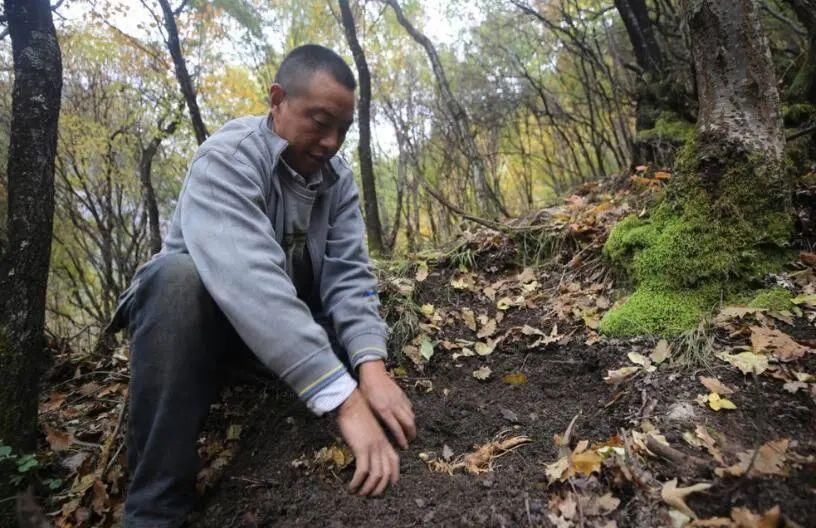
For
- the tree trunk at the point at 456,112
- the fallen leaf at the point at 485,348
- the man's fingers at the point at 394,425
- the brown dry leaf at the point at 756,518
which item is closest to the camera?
the brown dry leaf at the point at 756,518

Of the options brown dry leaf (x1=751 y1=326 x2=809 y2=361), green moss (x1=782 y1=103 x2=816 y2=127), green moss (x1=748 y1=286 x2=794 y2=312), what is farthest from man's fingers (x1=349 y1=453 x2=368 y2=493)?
green moss (x1=782 y1=103 x2=816 y2=127)

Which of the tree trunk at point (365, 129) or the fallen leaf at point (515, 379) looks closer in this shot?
the fallen leaf at point (515, 379)

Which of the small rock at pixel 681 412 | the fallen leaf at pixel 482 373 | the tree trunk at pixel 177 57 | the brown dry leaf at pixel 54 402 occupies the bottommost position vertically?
the small rock at pixel 681 412

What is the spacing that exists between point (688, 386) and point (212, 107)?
1389 centimetres

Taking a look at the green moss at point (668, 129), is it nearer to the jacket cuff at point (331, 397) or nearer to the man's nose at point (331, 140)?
the man's nose at point (331, 140)

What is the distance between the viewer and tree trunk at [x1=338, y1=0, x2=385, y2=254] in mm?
6242

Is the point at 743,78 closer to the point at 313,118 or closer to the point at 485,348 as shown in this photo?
the point at 485,348

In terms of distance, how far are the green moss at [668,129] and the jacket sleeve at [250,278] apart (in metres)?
3.72

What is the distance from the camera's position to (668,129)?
396 cm

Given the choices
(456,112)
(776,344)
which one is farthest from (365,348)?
(456,112)

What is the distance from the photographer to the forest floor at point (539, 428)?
122cm

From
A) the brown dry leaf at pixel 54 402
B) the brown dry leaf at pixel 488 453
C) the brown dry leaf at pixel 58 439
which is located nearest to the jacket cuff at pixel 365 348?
the brown dry leaf at pixel 488 453

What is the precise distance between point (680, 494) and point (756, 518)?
0.16 meters

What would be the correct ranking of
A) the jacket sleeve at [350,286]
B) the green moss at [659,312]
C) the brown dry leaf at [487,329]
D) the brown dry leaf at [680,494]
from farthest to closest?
the brown dry leaf at [487,329]
the green moss at [659,312]
the jacket sleeve at [350,286]
the brown dry leaf at [680,494]
